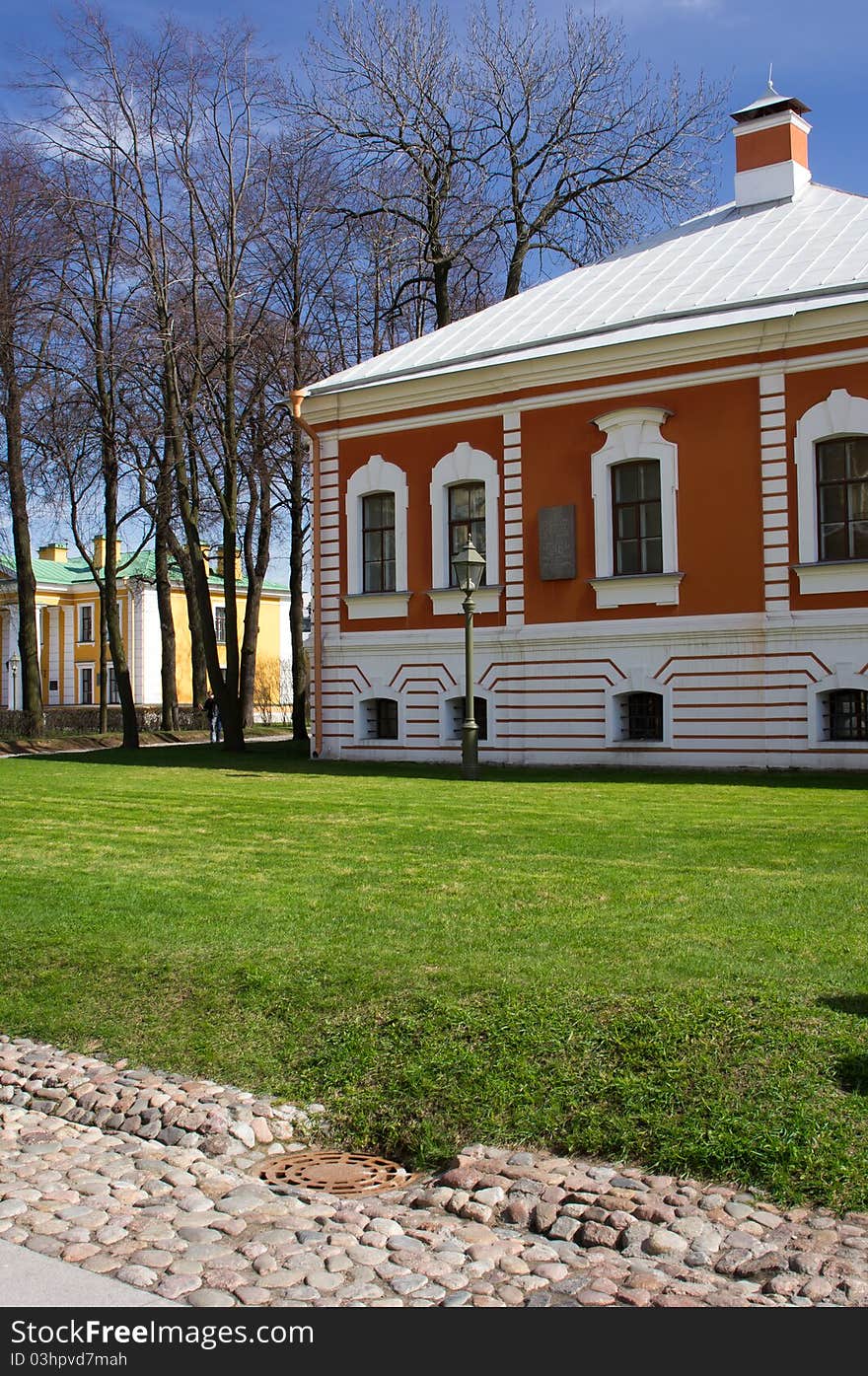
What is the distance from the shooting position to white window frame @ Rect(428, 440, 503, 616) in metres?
24.5

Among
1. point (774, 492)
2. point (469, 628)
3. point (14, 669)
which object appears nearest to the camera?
point (469, 628)

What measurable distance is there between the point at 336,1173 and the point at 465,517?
66.3ft

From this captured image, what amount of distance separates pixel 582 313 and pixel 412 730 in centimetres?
846

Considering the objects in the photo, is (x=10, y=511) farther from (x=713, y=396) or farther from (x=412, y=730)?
(x=713, y=396)

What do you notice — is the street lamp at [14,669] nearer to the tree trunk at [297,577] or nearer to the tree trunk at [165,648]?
the tree trunk at [165,648]

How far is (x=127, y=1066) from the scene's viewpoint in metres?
6.80

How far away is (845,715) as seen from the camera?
2147cm

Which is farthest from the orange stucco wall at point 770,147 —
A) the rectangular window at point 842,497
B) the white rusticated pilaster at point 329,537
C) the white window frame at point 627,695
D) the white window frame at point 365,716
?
the white window frame at point 365,716

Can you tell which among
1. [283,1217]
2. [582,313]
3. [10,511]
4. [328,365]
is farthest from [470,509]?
[283,1217]

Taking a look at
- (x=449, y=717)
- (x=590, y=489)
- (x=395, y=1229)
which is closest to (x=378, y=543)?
(x=449, y=717)

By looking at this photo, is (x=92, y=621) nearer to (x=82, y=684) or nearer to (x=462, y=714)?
(x=82, y=684)

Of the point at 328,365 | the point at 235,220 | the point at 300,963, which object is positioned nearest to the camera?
the point at 300,963

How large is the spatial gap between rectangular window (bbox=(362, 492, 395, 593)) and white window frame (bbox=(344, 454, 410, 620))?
98 mm

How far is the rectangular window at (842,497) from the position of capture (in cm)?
2116
